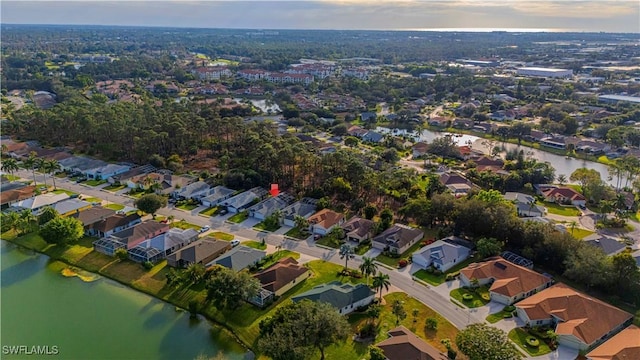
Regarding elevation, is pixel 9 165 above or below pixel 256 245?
above

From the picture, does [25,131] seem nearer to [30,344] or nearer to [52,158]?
[52,158]

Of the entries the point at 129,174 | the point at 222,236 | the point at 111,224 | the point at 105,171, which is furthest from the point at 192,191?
the point at 105,171

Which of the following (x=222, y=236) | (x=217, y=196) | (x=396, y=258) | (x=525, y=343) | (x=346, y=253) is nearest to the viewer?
(x=525, y=343)

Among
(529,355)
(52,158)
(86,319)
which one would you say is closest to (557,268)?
(529,355)

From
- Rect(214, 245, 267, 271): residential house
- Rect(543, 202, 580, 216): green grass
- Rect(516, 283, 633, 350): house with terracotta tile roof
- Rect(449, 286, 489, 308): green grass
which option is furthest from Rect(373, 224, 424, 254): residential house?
Rect(543, 202, 580, 216): green grass

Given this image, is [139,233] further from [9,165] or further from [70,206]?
[9,165]

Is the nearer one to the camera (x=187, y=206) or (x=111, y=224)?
(x=111, y=224)

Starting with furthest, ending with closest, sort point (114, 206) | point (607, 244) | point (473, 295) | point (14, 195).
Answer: point (114, 206), point (14, 195), point (607, 244), point (473, 295)

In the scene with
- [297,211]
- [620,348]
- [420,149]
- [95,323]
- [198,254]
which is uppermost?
[420,149]

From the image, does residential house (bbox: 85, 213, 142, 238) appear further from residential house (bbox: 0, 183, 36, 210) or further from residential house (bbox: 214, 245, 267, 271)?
residential house (bbox: 214, 245, 267, 271)
